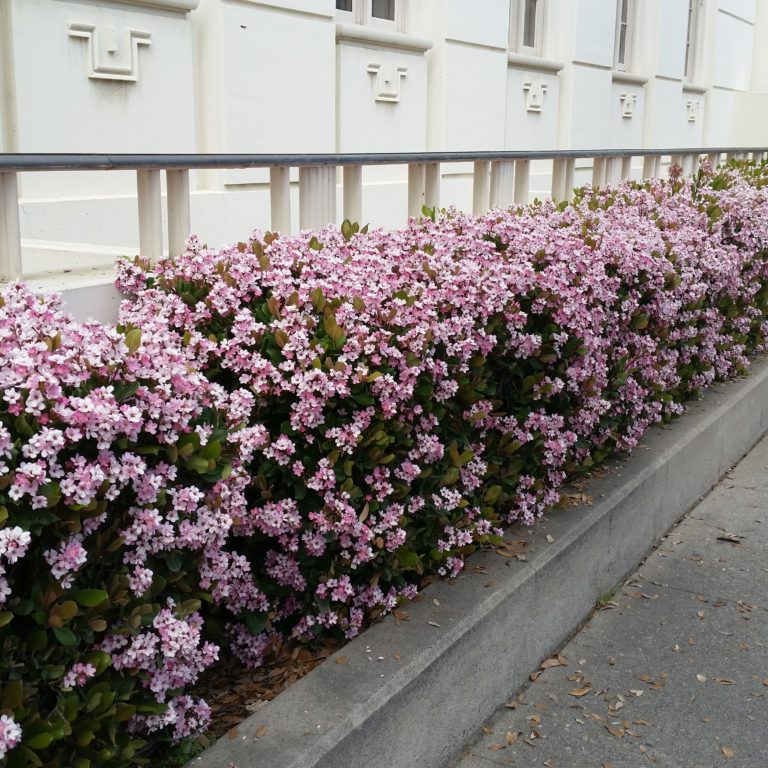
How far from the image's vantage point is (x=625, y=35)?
16.8 metres

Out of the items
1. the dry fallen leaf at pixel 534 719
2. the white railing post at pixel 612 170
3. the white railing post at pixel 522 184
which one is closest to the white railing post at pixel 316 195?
the dry fallen leaf at pixel 534 719

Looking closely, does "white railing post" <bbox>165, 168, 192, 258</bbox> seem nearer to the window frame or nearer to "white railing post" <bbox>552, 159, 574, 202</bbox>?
"white railing post" <bbox>552, 159, 574, 202</bbox>

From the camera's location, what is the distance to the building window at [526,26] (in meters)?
13.4

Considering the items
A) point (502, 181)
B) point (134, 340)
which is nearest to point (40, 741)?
point (134, 340)

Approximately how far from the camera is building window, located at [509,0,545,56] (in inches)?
527

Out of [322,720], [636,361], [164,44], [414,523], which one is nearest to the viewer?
[322,720]

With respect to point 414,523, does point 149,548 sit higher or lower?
higher

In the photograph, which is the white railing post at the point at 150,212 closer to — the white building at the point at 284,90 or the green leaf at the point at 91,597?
the white building at the point at 284,90

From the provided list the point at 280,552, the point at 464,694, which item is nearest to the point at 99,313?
the point at 280,552

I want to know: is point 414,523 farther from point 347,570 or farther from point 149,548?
point 149,548

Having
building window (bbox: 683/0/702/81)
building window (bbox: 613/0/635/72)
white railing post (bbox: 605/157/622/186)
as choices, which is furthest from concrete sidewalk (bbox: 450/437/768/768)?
building window (bbox: 683/0/702/81)

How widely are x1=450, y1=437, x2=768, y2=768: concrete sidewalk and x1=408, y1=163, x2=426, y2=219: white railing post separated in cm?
218

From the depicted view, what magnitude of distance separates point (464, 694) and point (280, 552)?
2.58 ft

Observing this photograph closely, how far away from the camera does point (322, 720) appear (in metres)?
2.96
